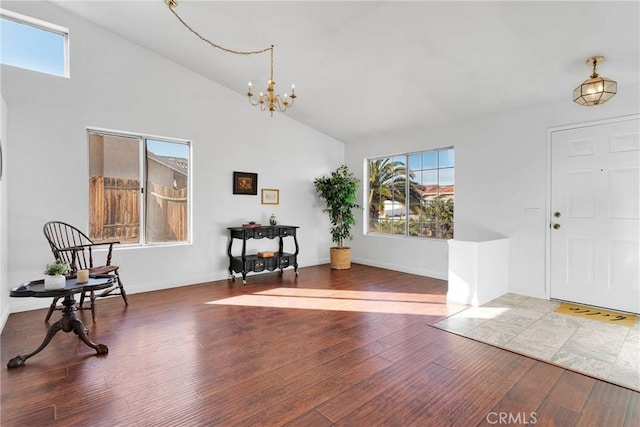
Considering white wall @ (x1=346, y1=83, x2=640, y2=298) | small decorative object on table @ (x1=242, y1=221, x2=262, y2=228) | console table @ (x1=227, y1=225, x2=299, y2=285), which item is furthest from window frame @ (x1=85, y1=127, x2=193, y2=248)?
white wall @ (x1=346, y1=83, x2=640, y2=298)

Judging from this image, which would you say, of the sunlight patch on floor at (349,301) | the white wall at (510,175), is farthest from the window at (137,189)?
the white wall at (510,175)

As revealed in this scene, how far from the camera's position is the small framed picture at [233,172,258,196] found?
17.2 ft

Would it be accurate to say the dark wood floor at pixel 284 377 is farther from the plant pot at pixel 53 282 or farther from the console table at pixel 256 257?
the console table at pixel 256 257

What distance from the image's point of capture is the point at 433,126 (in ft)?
17.0

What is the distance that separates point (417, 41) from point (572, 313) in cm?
340

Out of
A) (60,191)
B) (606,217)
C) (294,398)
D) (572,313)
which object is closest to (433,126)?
(606,217)

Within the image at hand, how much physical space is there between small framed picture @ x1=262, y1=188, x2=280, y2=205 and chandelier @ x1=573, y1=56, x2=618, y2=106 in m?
4.30

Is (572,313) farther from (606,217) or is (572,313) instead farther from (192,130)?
(192,130)

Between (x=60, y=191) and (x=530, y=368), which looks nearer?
(x=530, y=368)

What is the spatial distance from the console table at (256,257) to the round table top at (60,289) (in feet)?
7.43

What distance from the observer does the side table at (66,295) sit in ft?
7.56

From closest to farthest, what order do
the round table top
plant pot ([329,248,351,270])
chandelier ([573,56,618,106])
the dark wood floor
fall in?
the dark wood floor, the round table top, chandelier ([573,56,618,106]), plant pot ([329,248,351,270])

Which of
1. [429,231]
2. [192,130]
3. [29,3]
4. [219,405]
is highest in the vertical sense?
[29,3]

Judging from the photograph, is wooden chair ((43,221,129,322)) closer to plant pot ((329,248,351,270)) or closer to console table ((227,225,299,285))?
console table ((227,225,299,285))
